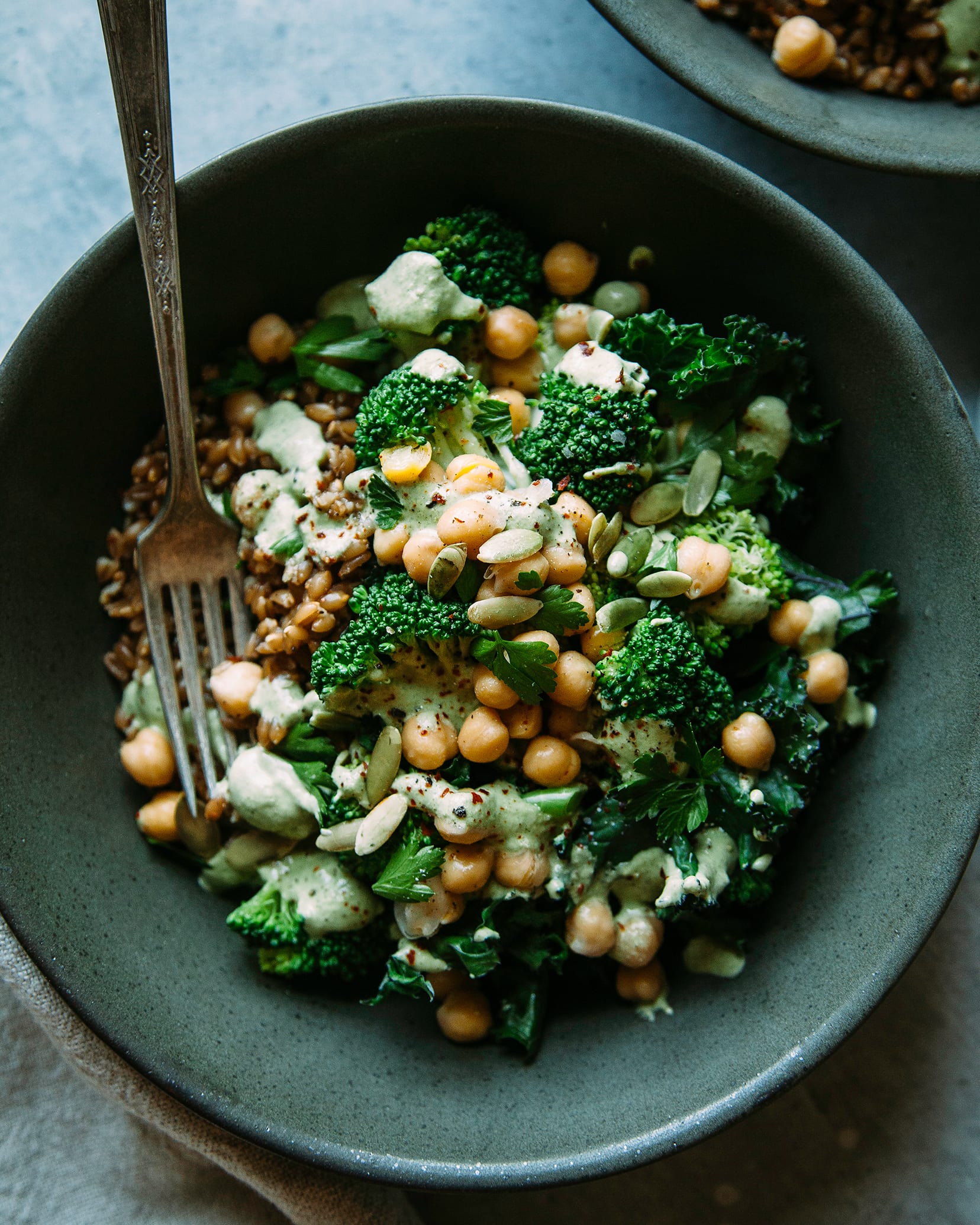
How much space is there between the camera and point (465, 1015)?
197 cm

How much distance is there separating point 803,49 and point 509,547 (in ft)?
4.15

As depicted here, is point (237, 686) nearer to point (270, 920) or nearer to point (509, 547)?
point (270, 920)

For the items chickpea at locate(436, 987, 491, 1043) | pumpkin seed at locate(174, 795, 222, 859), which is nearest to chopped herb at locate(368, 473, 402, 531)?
pumpkin seed at locate(174, 795, 222, 859)

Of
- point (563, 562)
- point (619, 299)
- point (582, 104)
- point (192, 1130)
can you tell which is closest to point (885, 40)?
point (582, 104)

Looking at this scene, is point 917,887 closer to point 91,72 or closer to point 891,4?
point 891,4

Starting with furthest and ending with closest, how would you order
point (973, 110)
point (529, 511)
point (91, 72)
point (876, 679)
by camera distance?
point (91, 72)
point (973, 110)
point (876, 679)
point (529, 511)

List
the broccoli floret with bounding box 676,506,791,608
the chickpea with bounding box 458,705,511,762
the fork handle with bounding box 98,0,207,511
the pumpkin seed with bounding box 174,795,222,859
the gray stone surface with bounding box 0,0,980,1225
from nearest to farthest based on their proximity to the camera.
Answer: the fork handle with bounding box 98,0,207,511
the chickpea with bounding box 458,705,511,762
the broccoli floret with bounding box 676,506,791,608
the pumpkin seed with bounding box 174,795,222,859
the gray stone surface with bounding box 0,0,980,1225

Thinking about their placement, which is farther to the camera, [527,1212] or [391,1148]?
[527,1212]

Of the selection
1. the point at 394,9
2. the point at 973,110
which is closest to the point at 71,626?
the point at 394,9

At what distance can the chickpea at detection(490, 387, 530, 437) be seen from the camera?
194 centimetres

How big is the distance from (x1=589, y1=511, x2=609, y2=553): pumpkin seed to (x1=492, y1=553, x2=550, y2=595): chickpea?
12cm

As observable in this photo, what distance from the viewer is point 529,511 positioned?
174cm

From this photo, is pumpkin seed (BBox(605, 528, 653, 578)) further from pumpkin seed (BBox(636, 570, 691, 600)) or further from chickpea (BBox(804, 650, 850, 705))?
chickpea (BBox(804, 650, 850, 705))

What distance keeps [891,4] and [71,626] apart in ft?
7.12
